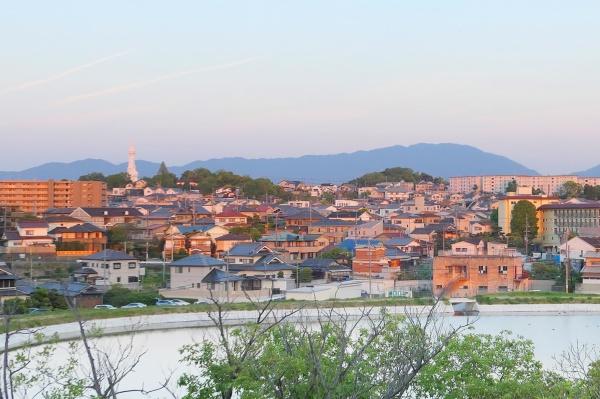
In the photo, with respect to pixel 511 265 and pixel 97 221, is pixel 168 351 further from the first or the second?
pixel 97 221

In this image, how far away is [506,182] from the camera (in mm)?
51625

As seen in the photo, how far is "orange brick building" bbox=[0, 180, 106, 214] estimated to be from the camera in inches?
1153

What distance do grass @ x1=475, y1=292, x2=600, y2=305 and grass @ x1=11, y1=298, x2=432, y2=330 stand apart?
1.27 metres

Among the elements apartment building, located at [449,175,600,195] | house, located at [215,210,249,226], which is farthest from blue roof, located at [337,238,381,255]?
apartment building, located at [449,175,600,195]

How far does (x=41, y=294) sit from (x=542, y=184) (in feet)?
131

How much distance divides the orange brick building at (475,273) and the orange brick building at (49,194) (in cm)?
1716

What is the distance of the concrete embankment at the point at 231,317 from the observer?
10797mm

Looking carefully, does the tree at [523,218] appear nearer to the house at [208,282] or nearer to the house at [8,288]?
the house at [208,282]

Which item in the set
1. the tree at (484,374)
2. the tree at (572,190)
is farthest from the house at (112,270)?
the tree at (572,190)

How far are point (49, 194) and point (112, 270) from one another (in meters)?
15.9

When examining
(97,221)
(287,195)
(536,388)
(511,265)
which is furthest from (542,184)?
(536,388)

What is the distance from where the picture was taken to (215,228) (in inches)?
822

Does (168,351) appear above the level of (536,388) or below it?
below

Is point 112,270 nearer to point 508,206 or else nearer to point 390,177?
point 508,206
